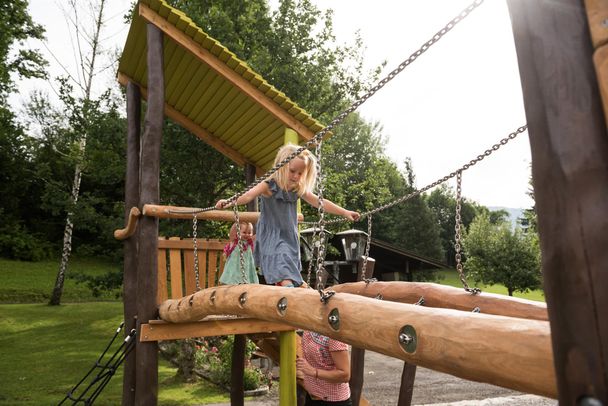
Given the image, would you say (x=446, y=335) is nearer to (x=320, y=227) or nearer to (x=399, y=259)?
(x=320, y=227)

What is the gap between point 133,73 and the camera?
7.16 m

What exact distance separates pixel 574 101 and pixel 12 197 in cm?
3192

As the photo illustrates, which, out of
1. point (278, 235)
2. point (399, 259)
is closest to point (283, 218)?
point (278, 235)

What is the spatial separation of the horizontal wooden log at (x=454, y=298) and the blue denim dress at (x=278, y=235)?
705 mm

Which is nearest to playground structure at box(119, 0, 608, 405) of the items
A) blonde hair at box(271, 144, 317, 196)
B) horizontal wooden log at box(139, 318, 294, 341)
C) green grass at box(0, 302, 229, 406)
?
blonde hair at box(271, 144, 317, 196)

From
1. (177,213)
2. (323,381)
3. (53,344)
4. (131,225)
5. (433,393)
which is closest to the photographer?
(323,381)

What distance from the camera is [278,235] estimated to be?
4398mm

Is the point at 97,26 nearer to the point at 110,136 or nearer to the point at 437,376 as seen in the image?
the point at 110,136

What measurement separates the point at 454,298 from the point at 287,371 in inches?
60.9

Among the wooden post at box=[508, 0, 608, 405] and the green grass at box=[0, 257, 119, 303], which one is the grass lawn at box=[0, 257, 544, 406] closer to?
the green grass at box=[0, 257, 119, 303]

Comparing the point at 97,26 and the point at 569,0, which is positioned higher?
the point at 97,26

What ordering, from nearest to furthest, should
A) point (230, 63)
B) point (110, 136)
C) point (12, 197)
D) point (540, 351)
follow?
point (540, 351)
point (230, 63)
point (110, 136)
point (12, 197)

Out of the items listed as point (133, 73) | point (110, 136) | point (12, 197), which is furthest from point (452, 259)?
point (133, 73)

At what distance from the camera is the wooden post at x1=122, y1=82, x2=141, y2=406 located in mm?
6203
